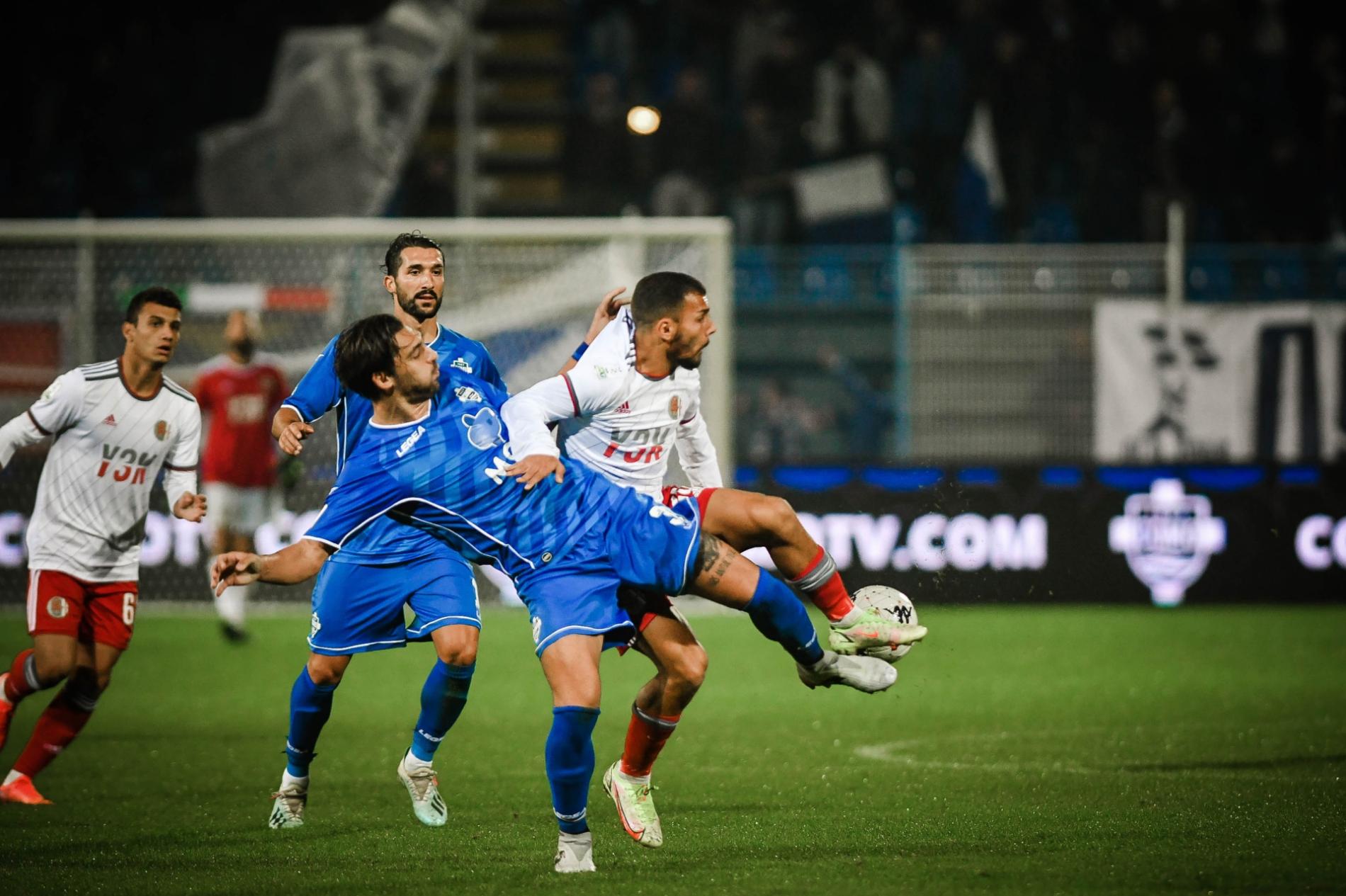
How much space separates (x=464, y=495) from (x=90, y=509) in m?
2.31

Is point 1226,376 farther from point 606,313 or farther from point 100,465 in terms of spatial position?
point 100,465

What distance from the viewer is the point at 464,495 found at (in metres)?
5.99

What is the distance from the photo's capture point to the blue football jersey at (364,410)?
6.59m

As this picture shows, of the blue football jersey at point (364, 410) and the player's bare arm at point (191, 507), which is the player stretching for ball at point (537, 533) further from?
the player's bare arm at point (191, 507)

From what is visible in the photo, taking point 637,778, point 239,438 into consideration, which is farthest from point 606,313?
point 239,438

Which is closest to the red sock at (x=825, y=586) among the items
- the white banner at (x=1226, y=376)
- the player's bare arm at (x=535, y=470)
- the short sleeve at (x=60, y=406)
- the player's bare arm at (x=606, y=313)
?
the player's bare arm at (x=535, y=470)

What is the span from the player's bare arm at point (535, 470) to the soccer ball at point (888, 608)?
4.35 ft

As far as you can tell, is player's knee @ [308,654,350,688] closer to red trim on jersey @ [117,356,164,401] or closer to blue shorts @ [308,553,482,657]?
blue shorts @ [308,553,482,657]

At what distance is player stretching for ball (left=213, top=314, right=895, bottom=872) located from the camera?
18.8 feet

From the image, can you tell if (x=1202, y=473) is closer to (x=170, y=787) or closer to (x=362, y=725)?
(x=362, y=725)

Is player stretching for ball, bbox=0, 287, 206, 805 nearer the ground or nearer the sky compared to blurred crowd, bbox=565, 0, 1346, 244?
nearer the ground

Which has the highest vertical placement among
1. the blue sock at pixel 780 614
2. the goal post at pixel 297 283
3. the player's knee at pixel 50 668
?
the goal post at pixel 297 283

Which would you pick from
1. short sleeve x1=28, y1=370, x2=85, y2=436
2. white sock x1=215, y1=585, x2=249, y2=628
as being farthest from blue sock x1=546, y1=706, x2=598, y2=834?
white sock x1=215, y1=585, x2=249, y2=628

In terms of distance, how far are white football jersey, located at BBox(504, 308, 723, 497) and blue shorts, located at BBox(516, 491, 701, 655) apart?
1.55ft
